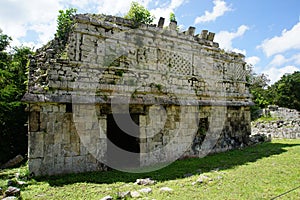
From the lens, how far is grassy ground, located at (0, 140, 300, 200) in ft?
14.8

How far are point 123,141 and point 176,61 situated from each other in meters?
3.42

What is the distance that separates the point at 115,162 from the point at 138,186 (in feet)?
7.99

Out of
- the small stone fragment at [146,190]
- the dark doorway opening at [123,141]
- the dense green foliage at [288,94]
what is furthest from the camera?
the dense green foliage at [288,94]

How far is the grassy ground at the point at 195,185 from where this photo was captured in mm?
4523

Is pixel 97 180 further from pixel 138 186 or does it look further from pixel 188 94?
pixel 188 94

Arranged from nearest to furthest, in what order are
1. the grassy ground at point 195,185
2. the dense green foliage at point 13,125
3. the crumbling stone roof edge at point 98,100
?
the grassy ground at point 195,185 → the crumbling stone roof edge at point 98,100 → the dense green foliage at point 13,125

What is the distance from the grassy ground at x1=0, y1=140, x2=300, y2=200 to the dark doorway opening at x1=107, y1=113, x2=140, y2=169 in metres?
1.11

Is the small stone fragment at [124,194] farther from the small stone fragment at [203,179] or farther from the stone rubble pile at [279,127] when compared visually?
the stone rubble pile at [279,127]

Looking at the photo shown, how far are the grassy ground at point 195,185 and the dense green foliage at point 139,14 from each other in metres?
4.96

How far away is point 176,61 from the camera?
841 cm

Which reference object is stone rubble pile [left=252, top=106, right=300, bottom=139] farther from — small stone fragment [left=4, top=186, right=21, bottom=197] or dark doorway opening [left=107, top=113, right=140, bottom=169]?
small stone fragment [left=4, top=186, right=21, bottom=197]

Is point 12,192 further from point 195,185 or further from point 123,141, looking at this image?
point 123,141

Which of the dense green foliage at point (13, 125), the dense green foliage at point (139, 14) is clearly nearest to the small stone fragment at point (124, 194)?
the dense green foliage at point (139, 14)

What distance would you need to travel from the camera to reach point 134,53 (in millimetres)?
7418
